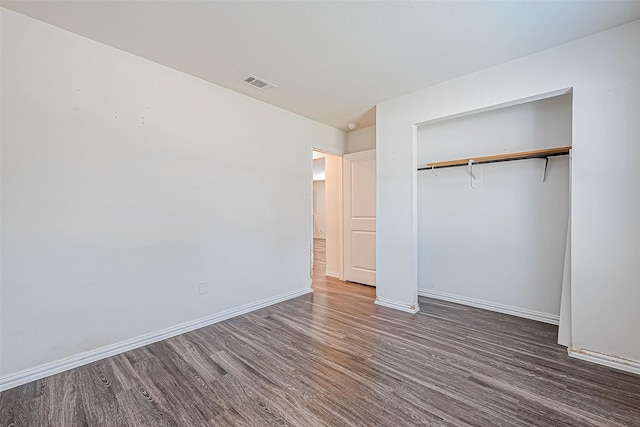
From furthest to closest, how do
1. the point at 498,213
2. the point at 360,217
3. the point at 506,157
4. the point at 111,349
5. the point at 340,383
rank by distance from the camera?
the point at 360,217, the point at 498,213, the point at 506,157, the point at 111,349, the point at 340,383

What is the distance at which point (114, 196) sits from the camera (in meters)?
2.29

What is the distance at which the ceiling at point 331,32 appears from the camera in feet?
6.05

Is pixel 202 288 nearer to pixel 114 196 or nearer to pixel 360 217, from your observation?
pixel 114 196

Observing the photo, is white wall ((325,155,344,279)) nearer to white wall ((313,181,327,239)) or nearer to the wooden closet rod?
the wooden closet rod

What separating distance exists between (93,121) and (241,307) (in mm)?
2244

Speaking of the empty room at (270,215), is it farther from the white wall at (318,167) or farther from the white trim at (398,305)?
the white wall at (318,167)

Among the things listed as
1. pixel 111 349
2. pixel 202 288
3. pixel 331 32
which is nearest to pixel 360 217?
pixel 202 288

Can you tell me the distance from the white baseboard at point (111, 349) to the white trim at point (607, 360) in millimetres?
2976

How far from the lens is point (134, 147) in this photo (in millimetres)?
2398

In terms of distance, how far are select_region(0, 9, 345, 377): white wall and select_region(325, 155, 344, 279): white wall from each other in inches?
62.4

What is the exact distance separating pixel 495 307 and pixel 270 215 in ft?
9.42

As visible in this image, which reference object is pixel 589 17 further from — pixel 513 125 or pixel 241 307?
pixel 241 307

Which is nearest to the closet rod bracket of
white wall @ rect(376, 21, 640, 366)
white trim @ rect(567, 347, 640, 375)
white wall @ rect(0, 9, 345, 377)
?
white wall @ rect(376, 21, 640, 366)

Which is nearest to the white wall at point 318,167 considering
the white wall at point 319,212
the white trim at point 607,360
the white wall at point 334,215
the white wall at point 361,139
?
the white wall at point 319,212
